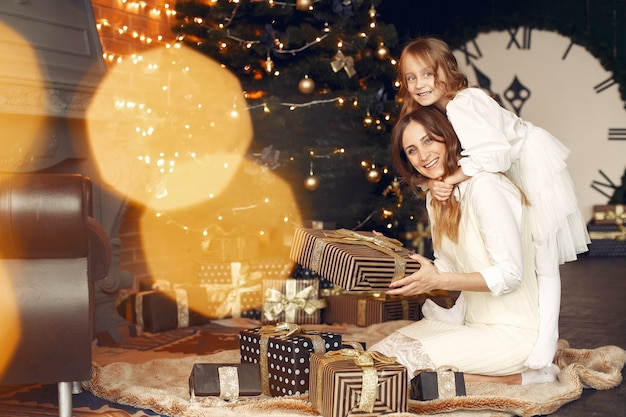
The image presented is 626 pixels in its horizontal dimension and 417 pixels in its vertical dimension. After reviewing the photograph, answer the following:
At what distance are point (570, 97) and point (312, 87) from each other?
3528 mm

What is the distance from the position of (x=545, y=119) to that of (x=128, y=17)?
3.96 meters

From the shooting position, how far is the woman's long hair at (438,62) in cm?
259

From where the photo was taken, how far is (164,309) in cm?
369

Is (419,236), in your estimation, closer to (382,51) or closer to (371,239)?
(382,51)

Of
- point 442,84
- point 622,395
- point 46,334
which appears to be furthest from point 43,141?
point 622,395

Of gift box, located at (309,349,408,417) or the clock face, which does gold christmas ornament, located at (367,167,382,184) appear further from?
the clock face

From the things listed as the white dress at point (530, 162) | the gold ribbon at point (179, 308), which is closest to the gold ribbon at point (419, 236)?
the gold ribbon at point (179, 308)

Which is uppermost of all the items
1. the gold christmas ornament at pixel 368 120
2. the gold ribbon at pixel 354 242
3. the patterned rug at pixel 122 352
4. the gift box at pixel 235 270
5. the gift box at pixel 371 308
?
the gold christmas ornament at pixel 368 120

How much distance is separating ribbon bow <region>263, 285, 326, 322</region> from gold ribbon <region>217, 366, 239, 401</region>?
57.1 inches

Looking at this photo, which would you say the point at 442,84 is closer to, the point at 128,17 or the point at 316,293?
the point at 316,293

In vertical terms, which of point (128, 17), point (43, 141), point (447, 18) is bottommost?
point (43, 141)

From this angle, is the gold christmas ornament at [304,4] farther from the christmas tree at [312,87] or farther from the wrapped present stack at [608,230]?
the wrapped present stack at [608,230]

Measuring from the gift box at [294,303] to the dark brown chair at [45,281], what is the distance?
170cm

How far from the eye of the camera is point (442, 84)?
102 inches
